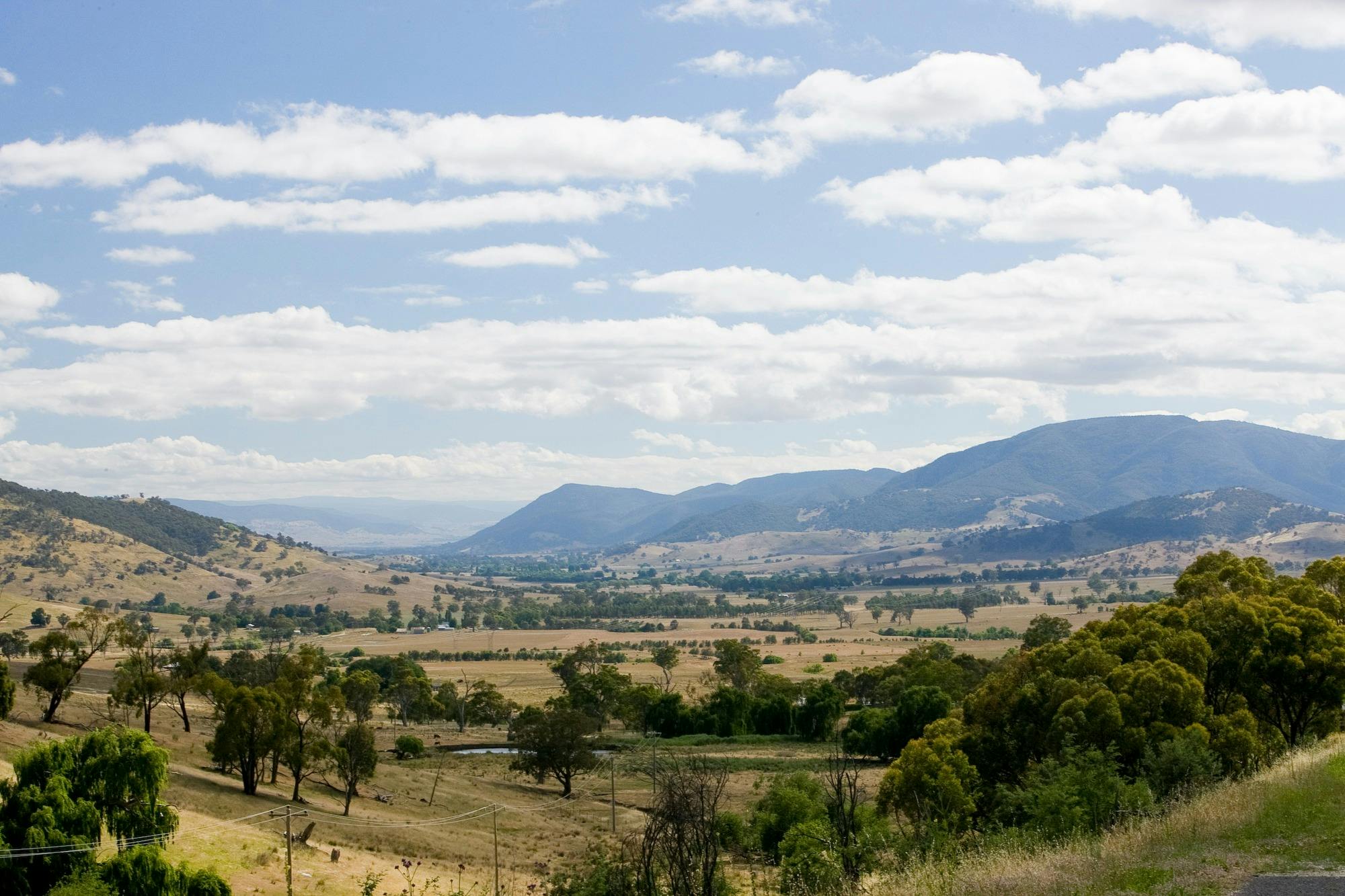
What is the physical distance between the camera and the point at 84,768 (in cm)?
3544

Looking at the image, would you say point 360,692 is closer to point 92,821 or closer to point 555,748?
point 555,748

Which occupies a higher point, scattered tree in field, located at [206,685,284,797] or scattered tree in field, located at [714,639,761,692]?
scattered tree in field, located at [206,685,284,797]

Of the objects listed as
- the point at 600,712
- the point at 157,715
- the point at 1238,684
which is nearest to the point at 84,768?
the point at 1238,684

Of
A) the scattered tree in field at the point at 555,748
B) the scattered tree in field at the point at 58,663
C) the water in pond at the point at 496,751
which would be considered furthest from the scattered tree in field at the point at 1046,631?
the scattered tree in field at the point at 58,663

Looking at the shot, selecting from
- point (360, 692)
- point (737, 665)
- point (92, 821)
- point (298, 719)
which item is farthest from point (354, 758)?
point (737, 665)

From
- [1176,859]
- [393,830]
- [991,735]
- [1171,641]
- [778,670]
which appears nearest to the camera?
[1176,859]

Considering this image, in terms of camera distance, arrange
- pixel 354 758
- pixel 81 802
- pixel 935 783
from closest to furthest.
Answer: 1. pixel 81 802
2. pixel 935 783
3. pixel 354 758

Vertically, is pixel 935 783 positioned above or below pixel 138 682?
above

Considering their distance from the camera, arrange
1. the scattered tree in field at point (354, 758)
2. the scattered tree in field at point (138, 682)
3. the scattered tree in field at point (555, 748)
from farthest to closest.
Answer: the scattered tree in field at point (555, 748)
the scattered tree in field at point (138, 682)
the scattered tree in field at point (354, 758)

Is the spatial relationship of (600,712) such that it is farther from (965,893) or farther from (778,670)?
(965,893)

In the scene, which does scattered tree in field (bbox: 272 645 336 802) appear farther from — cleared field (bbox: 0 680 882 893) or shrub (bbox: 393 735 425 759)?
shrub (bbox: 393 735 425 759)

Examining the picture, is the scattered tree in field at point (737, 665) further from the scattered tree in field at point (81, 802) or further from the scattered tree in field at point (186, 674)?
the scattered tree in field at point (81, 802)

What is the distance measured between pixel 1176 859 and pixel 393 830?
46925mm

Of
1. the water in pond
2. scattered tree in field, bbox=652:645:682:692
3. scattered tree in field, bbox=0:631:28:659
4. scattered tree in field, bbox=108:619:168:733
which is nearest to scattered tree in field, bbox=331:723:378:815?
scattered tree in field, bbox=108:619:168:733
